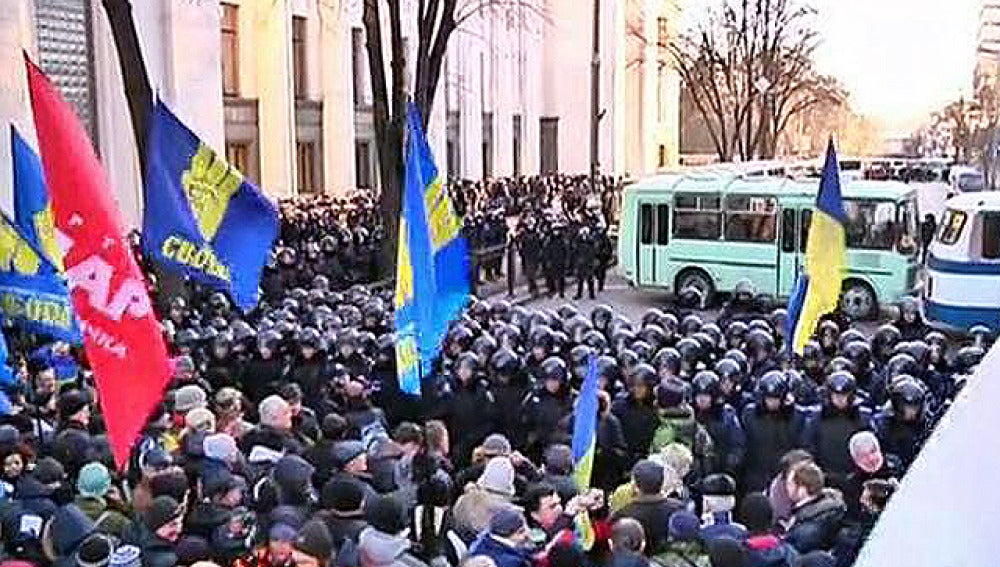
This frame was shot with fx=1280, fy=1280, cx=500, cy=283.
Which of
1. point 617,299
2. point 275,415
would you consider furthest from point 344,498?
point 617,299

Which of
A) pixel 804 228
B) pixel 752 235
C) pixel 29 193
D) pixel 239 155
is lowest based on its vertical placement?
pixel 752 235

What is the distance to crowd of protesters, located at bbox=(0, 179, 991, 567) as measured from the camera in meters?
5.45

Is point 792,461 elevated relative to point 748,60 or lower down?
lower down

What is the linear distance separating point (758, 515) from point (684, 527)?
1.82 ft

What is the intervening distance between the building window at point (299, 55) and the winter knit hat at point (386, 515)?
2740cm

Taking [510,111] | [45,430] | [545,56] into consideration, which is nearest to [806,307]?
[45,430]

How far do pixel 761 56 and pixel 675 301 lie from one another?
26.3m

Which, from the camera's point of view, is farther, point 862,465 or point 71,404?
point 71,404

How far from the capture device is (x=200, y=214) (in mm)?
8484

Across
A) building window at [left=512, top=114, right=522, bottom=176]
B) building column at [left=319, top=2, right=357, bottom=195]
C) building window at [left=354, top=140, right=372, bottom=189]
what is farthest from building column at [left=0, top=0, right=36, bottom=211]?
building window at [left=512, top=114, right=522, bottom=176]

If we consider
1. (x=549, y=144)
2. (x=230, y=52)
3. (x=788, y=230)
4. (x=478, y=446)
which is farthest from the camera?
(x=549, y=144)

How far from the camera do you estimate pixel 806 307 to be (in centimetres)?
943

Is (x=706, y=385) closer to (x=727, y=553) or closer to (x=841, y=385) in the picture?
(x=841, y=385)

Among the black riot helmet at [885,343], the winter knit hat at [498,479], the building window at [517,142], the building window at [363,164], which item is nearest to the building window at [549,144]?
the building window at [517,142]
